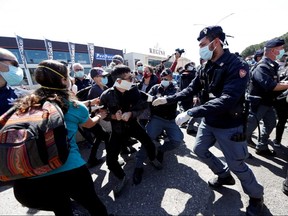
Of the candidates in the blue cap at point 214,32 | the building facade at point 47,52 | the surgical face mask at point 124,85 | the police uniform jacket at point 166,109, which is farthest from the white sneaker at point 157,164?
the building facade at point 47,52

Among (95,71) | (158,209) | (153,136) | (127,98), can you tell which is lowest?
(158,209)

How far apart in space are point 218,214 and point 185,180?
77 cm

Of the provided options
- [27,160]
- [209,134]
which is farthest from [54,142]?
[209,134]

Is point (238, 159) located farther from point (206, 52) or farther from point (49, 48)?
point (49, 48)

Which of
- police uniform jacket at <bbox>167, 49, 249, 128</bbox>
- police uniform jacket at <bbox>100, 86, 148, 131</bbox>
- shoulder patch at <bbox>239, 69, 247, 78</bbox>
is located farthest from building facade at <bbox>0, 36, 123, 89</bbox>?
shoulder patch at <bbox>239, 69, 247, 78</bbox>

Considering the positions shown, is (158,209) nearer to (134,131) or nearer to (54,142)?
(134,131)

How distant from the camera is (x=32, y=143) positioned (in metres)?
1.20

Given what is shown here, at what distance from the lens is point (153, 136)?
3.30 m

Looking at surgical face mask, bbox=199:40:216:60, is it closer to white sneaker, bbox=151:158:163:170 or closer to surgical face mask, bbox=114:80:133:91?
surgical face mask, bbox=114:80:133:91

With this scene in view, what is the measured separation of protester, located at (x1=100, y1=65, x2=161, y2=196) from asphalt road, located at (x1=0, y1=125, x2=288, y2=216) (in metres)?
0.32

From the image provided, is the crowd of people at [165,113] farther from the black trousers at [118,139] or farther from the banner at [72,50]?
the banner at [72,50]

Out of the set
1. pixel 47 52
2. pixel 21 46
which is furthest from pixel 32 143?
pixel 47 52

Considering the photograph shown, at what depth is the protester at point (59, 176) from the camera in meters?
1.43

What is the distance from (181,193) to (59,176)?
69.8 inches
